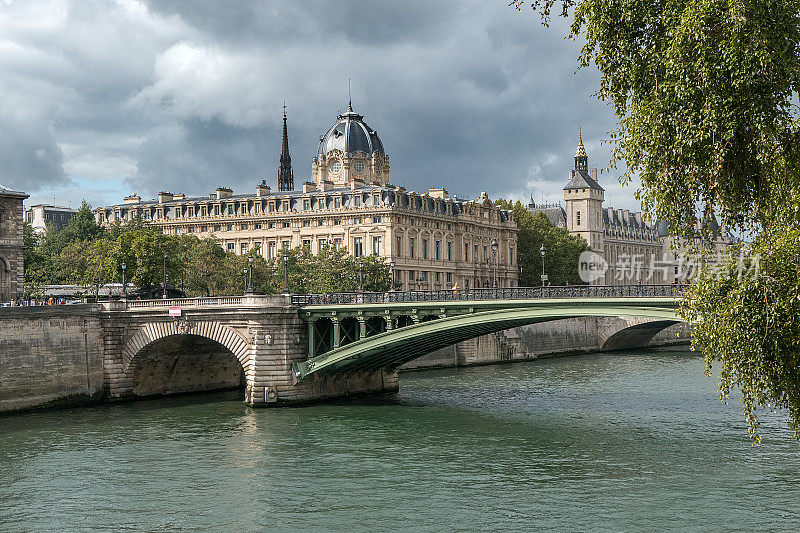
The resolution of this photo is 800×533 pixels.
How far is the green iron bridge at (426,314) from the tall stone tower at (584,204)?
124 metres

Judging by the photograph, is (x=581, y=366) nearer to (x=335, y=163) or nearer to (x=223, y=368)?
(x=223, y=368)

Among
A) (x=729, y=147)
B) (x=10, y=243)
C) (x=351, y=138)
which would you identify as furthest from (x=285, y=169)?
(x=729, y=147)

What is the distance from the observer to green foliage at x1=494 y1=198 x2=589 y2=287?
130 meters

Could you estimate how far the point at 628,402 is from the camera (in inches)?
2082

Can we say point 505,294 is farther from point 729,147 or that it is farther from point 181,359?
point 729,147

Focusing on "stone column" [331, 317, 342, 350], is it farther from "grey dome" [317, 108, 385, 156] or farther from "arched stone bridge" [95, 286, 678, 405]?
"grey dome" [317, 108, 385, 156]

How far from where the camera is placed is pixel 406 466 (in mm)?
36000

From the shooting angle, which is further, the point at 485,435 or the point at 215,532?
the point at 485,435

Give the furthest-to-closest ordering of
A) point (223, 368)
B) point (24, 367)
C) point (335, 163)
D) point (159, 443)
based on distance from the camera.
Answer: point (335, 163)
point (223, 368)
point (24, 367)
point (159, 443)

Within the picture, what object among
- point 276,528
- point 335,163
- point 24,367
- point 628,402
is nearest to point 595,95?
point 276,528

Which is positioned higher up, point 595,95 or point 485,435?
point 595,95

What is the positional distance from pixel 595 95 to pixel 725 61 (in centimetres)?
341

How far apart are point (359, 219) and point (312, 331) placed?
5409 cm

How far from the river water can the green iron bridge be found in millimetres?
2815
